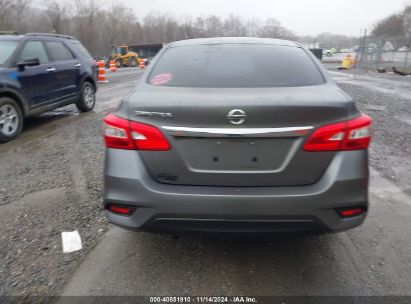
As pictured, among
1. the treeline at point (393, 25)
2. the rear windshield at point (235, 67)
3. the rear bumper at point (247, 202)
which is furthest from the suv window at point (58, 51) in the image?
the treeline at point (393, 25)

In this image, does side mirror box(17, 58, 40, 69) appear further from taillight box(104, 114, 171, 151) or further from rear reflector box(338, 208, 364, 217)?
rear reflector box(338, 208, 364, 217)

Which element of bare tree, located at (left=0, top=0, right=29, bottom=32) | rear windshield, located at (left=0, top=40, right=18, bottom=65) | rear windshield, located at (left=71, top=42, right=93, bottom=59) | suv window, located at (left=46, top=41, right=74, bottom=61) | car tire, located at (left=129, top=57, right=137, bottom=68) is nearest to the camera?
rear windshield, located at (left=0, top=40, right=18, bottom=65)

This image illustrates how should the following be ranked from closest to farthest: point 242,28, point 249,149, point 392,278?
point 249,149, point 392,278, point 242,28

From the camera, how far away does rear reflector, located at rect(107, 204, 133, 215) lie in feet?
7.97

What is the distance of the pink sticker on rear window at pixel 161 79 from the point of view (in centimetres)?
284

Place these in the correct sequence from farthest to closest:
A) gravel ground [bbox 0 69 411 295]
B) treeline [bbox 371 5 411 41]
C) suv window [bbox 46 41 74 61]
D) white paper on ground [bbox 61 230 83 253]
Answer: treeline [bbox 371 5 411 41] < suv window [bbox 46 41 74 61] < white paper on ground [bbox 61 230 83 253] < gravel ground [bbox 0 69 411 295]

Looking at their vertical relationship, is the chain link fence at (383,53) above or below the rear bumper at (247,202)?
below

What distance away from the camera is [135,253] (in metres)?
2.98

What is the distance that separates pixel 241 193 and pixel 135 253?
47.3 inches

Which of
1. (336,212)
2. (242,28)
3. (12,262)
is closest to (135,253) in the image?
(12,262)

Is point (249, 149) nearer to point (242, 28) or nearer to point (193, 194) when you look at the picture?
point (193, 194)

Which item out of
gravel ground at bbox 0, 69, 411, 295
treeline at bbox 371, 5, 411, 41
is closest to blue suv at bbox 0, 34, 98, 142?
gravel ground at bbox 0, 69, 411, 295

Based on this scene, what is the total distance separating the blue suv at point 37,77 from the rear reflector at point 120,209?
4.65 m

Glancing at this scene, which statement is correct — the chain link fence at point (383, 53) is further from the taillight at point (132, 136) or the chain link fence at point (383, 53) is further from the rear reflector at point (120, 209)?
the rear reflector at point (120, 209)
